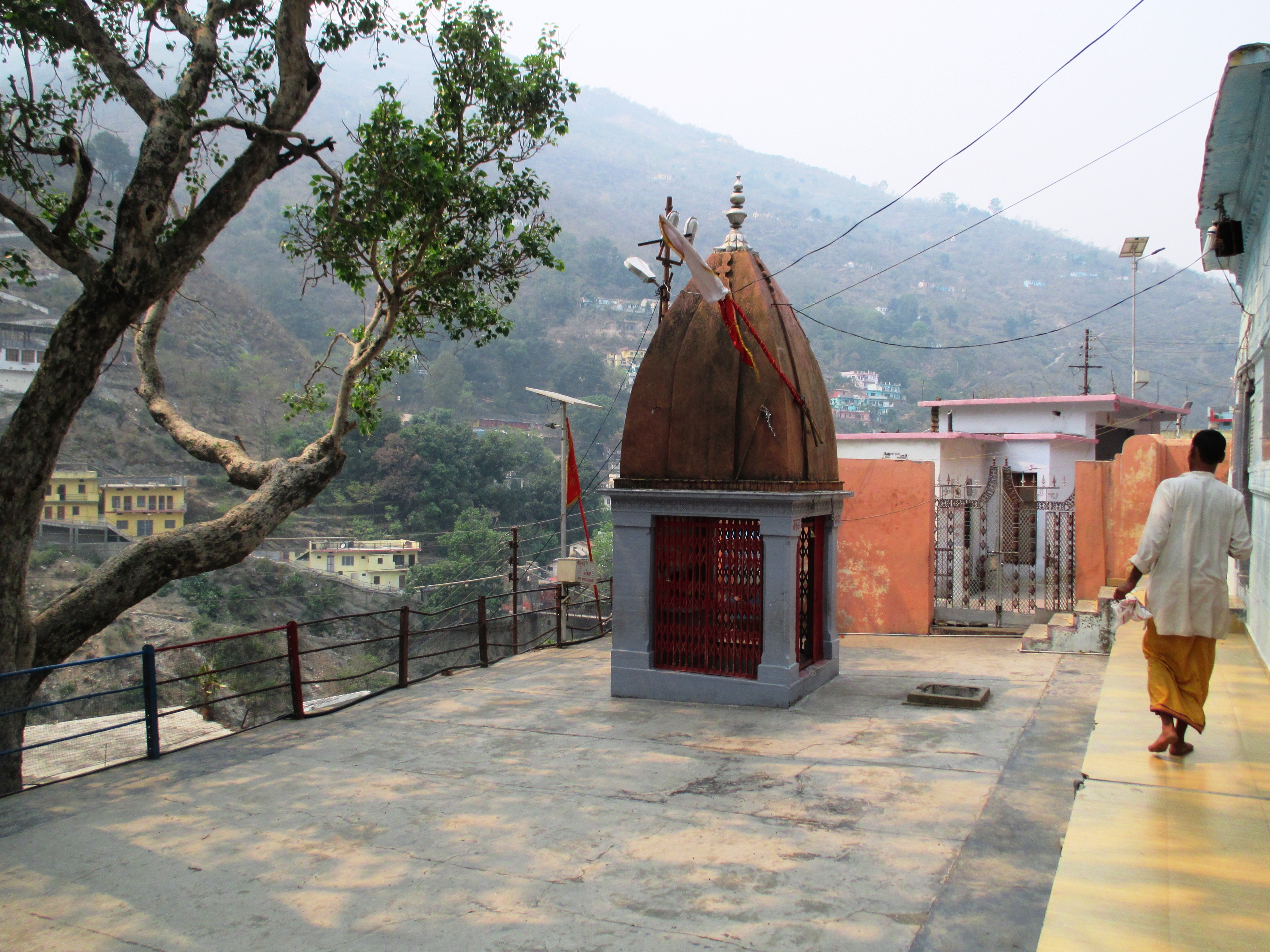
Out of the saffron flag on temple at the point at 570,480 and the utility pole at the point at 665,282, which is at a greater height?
the utility pole at the point at 665,282

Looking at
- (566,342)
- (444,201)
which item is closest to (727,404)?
(444,201)

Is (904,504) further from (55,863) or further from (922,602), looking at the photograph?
(55,863)

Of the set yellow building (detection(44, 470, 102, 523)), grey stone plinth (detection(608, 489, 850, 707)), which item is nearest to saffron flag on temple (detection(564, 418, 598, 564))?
grey stone plinth (detection(608, 489, 850, 707))

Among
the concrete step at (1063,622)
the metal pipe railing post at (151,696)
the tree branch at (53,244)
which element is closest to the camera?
the metal pipe railing post at (151,696)

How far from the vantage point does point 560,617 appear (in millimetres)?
12750

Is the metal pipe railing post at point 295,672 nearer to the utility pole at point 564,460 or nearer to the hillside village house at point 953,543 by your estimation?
the utility pole at point 564,460

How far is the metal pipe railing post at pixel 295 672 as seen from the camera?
7.97 metres

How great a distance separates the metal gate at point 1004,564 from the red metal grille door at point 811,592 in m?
4.34

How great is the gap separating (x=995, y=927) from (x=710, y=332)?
6.31m

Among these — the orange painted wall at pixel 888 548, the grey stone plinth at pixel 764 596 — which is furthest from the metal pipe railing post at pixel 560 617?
the orange painted wall at pixel 888 548

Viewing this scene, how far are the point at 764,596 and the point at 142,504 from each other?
54.7 m

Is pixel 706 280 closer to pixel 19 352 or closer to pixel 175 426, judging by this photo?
pixel 175 426

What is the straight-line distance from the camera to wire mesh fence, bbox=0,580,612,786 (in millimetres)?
7816

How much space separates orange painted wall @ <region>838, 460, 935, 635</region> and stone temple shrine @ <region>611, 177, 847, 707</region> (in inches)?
196
